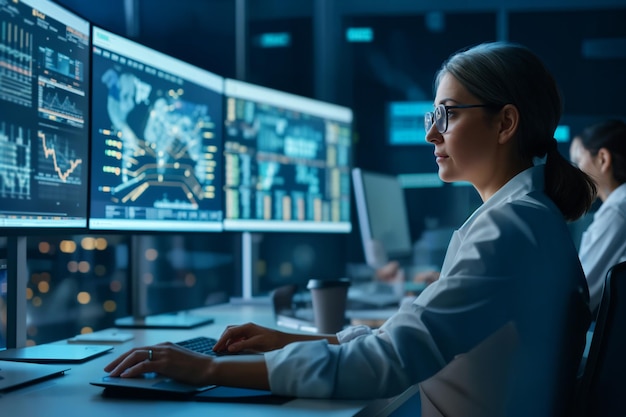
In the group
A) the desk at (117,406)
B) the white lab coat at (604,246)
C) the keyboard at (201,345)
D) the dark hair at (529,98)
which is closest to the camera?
the desk at (117,406)

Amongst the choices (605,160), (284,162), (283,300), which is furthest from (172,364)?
(605,160)

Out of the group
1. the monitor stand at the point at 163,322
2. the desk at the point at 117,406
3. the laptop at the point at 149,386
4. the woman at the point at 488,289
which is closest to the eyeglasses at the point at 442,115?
the woman at the point at 488,289

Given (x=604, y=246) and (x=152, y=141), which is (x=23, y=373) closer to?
(x=152, y=141)

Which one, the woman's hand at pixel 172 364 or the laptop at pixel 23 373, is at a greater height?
the woman's hand at pixel 172 364

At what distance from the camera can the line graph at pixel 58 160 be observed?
53.7 inches

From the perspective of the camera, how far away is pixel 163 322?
73.8 inches

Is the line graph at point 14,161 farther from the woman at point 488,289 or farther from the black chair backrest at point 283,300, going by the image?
the black chair backrest at point 283,300

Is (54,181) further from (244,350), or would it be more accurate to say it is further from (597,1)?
(597,1)

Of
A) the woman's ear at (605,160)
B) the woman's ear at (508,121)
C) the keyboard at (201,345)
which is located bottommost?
the keyboard at (201,345)

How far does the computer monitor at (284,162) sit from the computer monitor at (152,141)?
13 centimetres

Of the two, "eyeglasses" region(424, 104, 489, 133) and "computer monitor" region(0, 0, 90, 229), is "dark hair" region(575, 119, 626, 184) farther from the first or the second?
"computer monitor" region(0, 0, 90, 229)

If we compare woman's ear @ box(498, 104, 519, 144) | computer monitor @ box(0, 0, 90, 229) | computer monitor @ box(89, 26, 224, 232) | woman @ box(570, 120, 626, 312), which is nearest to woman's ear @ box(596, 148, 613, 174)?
woman @ box(570, 120, 626, 312)

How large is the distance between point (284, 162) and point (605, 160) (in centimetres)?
127

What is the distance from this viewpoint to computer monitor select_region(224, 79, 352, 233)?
Result: 87.5 inches
